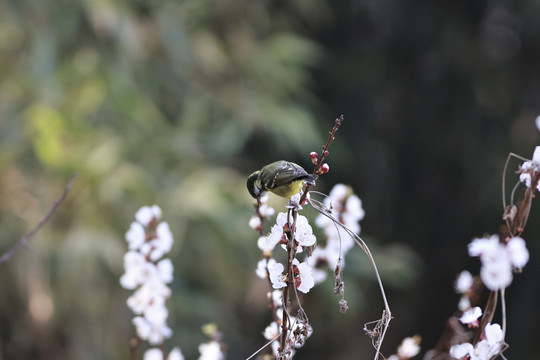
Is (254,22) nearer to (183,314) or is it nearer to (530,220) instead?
(183,314)

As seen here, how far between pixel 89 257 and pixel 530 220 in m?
1.68

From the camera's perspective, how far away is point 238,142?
1.82 meters

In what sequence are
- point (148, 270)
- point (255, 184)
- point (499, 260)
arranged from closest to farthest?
point (499, 260) → point (255, 184) → point (148, 270)

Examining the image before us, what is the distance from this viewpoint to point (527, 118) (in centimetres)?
228

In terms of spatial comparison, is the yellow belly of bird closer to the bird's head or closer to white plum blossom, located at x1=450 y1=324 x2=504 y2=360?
the bird's head

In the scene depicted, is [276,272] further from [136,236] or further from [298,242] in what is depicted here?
[136,236]

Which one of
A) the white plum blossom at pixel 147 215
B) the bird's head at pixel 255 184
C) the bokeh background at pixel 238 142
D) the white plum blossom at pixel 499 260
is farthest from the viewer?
the bokeh background at pixel 238 142

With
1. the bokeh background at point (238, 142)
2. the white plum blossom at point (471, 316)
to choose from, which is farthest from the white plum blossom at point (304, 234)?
the bokeh background at point (238, 142)

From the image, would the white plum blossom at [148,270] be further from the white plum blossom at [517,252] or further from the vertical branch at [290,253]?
the white plum blossom at [517,252]

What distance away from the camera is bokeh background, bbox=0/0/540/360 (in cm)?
154

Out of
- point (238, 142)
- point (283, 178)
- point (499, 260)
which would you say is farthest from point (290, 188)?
point (238, 142)

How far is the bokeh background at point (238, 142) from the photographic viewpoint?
5.06 ft

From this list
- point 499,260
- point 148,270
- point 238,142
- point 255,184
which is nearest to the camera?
point 499,260

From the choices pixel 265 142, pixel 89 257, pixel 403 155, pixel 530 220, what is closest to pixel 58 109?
pixel 89 257
